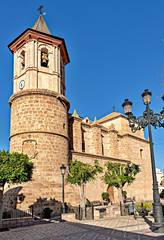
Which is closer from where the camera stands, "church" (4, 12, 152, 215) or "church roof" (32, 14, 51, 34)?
"church" (4, 12, 152, 215)

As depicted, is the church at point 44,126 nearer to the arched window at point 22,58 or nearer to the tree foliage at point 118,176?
the arched window at point 22,58

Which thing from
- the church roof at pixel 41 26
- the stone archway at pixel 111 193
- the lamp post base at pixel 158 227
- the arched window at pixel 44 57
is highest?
the church roof at pixel 41 26

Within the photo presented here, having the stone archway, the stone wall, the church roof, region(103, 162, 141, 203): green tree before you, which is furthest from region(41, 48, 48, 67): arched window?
the stone archway

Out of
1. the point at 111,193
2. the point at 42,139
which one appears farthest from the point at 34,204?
the point at 111,193

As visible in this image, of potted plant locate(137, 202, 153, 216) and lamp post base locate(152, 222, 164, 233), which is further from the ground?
lamp post base locate(152, 222, 164, 233)

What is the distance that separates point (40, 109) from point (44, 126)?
1.66 m

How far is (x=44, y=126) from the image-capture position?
63.2 feet

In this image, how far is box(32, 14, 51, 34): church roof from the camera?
23531 mm

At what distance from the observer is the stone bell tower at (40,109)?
18031mm

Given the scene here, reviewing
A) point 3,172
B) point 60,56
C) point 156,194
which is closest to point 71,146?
point 60,56

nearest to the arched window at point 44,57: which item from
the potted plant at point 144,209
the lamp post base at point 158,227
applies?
the potted plant at point 144,209

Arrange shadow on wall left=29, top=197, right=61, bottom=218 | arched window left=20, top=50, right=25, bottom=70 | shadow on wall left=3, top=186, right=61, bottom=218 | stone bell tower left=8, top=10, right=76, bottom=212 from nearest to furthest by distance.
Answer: shadow on wall left=3, top=186, right=61, bottom=218 → shadow on wall left=29, top=197, right=61, bottom=218 → stone bell tower left=8, top=10, right=76, bottom=212 → arched window left=20, top=50, right=25, bottom=70

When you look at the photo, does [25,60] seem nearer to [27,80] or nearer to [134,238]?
[27,80]

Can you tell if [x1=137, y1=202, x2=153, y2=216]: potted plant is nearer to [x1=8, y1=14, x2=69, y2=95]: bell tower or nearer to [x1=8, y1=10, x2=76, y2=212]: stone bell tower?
[x1=8, y1=10, x2=76, y2=212]: stone bell tower
